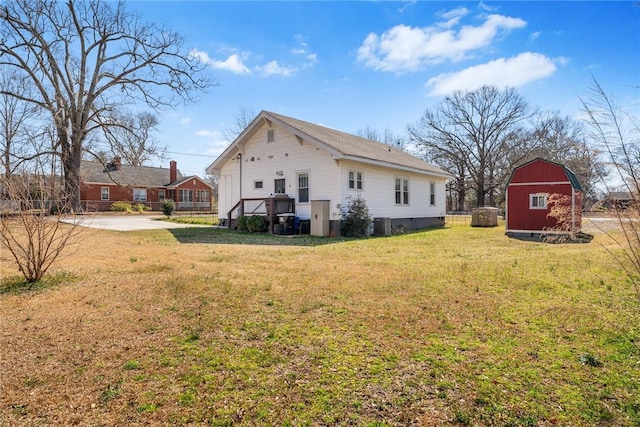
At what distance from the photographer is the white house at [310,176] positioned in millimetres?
14672

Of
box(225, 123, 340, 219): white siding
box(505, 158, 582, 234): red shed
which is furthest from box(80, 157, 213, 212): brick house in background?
box(505, 158, 582, 234): red shed

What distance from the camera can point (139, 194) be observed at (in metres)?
38.5

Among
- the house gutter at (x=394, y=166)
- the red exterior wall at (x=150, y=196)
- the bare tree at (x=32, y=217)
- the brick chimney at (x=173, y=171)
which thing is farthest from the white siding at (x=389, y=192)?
the brick chimney at (x=173, y=171)

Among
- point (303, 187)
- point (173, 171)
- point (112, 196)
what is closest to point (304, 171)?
point (303, 187)

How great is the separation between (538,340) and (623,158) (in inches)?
78.6

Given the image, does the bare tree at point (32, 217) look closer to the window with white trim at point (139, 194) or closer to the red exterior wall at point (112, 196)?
the red exterior wall at point (112, 196)

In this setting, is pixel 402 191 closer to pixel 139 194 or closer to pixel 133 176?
pixel 139 194

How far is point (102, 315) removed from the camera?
4.38m

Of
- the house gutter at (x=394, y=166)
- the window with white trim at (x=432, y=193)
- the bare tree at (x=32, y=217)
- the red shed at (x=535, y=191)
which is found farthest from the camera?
the window with white trim at (x=432, y=193)

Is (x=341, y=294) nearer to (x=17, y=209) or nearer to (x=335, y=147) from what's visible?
(x=17, y=209)

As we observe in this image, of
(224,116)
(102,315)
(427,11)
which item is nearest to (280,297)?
(102,315)

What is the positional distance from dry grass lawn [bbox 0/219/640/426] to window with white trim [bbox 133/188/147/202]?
113ft

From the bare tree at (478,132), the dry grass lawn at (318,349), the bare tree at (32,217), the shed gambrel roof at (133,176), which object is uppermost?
→ the bare tree at (478,132)

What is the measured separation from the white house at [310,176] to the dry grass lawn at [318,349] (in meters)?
8.41
